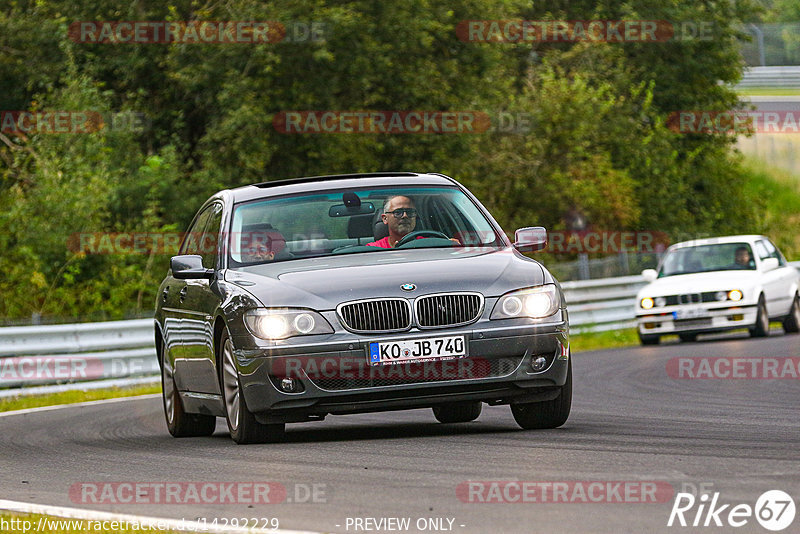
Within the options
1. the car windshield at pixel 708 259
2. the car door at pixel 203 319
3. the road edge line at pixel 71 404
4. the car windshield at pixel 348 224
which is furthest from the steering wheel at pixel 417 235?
the car windshield at pixel 708 259

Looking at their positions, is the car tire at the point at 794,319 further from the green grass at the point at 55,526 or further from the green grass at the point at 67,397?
the green grass at the point at 55,526

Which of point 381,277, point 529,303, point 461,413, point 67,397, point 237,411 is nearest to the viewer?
point 381,277

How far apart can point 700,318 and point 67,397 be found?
9.45 metres

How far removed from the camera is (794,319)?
2436cm

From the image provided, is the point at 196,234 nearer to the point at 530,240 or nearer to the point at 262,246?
the point at 262,246

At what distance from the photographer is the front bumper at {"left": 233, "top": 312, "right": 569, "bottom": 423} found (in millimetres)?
8961

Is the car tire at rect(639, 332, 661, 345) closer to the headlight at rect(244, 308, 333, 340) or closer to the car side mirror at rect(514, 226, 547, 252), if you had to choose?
the car side mirror at rect(514, 226, 547, 252)

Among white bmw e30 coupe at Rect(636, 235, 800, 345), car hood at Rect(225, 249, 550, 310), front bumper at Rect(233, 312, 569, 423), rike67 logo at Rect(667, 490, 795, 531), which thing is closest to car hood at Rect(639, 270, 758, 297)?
white bmw e30 coupe at Rect(636, 235, 800, 345)

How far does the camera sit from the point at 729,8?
45156mm

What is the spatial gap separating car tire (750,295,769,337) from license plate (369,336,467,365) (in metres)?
14.5

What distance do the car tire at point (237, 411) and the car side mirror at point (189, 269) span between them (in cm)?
60

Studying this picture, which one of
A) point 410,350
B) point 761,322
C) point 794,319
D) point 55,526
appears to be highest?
point 410,350

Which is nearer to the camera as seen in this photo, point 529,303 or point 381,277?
point 381,277

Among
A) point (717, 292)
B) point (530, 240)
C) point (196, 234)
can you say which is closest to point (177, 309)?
point (196, 234)
